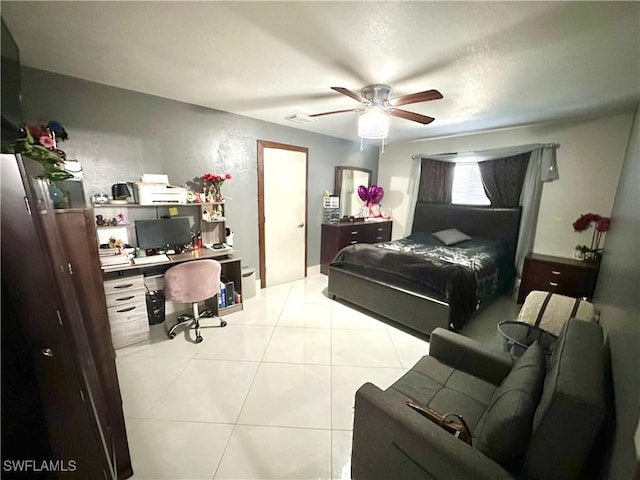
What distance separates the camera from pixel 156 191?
2.52m

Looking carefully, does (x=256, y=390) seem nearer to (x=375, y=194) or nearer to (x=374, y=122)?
(x=374, y=122)

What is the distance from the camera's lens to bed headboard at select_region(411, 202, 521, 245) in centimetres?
369

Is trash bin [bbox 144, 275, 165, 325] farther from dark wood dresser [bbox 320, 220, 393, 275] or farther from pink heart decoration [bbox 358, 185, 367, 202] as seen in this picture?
pink heart decoration [bbox 358, 185, 367, 202]

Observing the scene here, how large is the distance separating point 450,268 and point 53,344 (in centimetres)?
280

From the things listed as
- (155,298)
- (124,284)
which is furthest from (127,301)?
(155,298)

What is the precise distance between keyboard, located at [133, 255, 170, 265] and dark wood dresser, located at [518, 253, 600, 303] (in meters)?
4.37

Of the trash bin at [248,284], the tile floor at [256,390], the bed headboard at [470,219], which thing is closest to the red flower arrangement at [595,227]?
the bed headboard at [470,219]

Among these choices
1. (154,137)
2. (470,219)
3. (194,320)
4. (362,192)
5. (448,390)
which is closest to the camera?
(448,390)

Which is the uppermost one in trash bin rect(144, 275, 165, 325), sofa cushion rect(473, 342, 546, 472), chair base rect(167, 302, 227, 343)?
sofa cushion rect(473, 342, 546, 472)

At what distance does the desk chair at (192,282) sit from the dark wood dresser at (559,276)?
387cm

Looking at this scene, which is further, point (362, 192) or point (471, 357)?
point (362, 192)

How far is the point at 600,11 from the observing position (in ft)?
4.23

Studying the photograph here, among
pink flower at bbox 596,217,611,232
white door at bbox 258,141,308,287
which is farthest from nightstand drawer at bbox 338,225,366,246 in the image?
pink flower at bbox 596,217,611,232

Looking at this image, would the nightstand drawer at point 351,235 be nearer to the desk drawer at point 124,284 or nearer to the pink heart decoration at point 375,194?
the pink heart decoration at point 375,194
